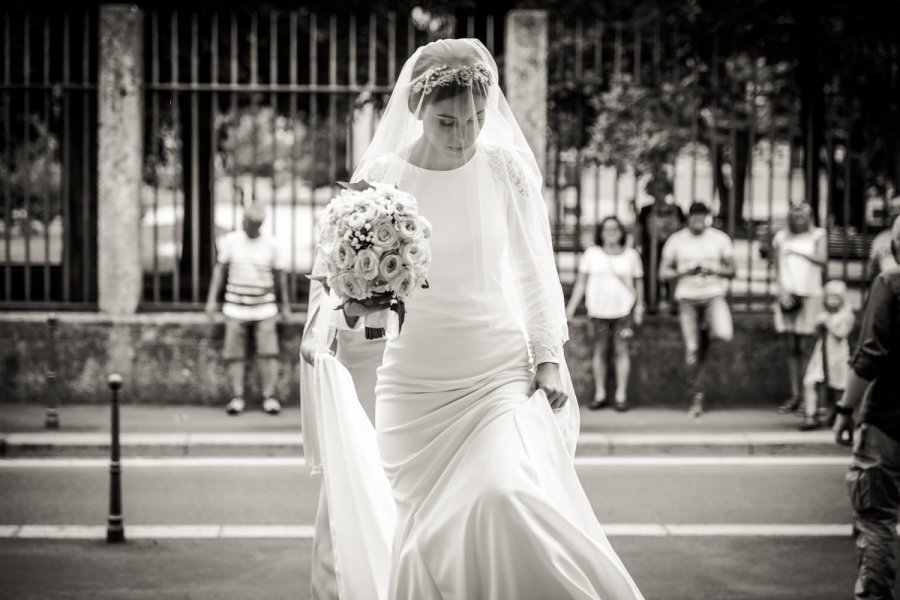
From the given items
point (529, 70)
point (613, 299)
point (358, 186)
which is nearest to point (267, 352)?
point (613, 299)

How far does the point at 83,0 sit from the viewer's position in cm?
1514

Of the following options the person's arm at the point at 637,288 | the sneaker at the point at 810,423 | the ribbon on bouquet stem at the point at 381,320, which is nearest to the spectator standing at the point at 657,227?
the person's arm at the point at 637,288

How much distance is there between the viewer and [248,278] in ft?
38.1

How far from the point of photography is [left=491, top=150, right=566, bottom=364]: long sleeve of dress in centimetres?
457

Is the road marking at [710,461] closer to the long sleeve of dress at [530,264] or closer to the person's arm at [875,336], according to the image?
the person's arm at [875,336]

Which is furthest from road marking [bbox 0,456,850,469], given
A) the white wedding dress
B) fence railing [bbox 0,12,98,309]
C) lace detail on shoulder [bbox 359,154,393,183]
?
lace detail on shoulder [bbox 359,154,393,183]

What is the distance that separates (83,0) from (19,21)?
2911 millimetres

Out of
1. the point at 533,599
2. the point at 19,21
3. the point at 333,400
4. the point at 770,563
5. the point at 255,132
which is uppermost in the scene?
the point at 19,21

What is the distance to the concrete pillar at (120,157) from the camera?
12.0m

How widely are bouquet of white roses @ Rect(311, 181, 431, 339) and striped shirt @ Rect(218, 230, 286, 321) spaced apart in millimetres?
7259

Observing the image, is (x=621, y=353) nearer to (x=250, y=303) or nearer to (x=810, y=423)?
(x=810, y=423)

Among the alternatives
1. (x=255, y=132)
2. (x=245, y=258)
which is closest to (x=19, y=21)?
(x=255, y=132)

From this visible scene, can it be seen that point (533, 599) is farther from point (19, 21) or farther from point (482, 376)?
point (19, 21)

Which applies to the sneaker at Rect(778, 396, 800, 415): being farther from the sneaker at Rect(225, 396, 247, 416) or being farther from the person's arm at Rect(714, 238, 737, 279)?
the sneaker at Rect(225, 396, 247, 416)
